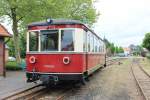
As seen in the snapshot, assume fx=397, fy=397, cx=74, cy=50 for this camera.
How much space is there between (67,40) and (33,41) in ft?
5.48

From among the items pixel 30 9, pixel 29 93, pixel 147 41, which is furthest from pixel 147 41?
pixel 29 93

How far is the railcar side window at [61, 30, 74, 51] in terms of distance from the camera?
16422mm

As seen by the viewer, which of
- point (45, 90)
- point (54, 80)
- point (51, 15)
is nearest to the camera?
point (54, 80)

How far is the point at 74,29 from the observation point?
16406mm

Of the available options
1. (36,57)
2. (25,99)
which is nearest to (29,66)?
(36,57)

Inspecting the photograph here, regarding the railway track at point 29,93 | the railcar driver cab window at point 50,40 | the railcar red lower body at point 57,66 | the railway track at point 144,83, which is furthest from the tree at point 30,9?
the railcar red lower body at point 57,66

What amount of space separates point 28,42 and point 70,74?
2.57 m

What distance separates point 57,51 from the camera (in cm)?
1647

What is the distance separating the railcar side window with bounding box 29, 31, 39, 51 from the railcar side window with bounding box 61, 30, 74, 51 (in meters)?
1.25

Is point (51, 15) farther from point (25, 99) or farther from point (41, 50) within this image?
point (25, 99)

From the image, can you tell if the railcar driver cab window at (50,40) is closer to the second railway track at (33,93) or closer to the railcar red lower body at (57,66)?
the railcar red lower body at (57,66)

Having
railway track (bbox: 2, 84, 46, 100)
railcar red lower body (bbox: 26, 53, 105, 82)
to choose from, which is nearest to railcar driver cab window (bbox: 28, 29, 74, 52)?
railcar red lower body (bbox: 26, 53, 105, 82)

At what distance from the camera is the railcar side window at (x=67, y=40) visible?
16422 mm

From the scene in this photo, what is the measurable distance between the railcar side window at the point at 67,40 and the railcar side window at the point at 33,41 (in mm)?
1252
